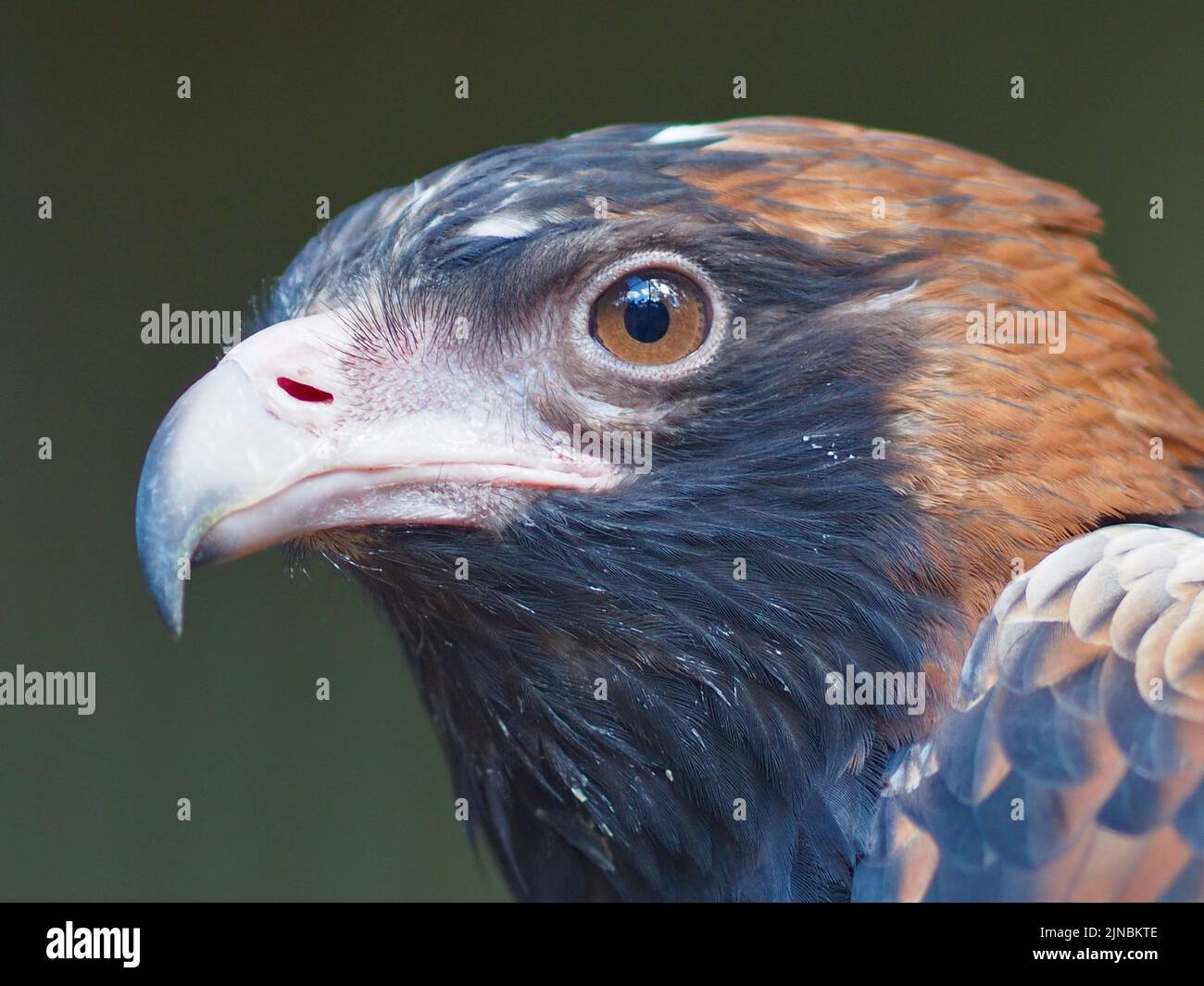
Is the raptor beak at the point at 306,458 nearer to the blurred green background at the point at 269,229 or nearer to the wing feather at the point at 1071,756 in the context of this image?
the wing feather at the point at 1071,756

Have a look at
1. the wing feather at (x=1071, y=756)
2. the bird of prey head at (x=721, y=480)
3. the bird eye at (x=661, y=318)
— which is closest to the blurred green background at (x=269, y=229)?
the bird of prey head at (x=721, y=480)

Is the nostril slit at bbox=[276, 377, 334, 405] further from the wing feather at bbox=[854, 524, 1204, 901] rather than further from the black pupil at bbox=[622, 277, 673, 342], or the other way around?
the wing feather at bbox=[854, 524, 1204, 901]

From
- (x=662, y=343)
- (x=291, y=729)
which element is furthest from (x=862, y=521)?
(x=291, y=729)

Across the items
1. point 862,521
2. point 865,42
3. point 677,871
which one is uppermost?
point 865,42

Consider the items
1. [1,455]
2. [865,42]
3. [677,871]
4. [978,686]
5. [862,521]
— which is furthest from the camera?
[1,455]

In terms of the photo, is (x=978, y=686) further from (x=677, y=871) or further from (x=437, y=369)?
(x=437, y=369)

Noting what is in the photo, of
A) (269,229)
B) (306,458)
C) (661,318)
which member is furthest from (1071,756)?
(269,229)
